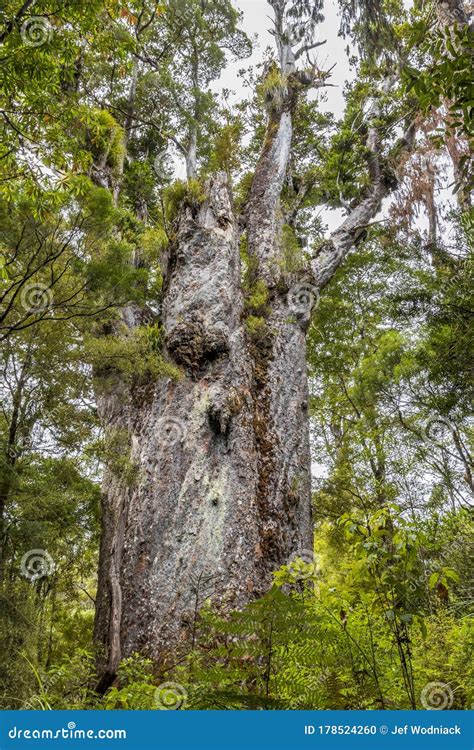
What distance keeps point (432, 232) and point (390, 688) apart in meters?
9.97

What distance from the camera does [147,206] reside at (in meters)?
11.3

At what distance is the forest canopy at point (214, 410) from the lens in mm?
2545

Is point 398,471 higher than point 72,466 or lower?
higher

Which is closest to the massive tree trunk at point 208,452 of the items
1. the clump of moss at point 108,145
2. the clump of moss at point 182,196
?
the clump of moss at point 182,196

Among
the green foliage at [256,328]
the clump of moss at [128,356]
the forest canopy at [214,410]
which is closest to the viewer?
the forest canopy at [214,410]

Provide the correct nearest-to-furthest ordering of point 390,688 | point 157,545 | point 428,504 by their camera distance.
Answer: point 390,688 → point 157,545 → point 428,504

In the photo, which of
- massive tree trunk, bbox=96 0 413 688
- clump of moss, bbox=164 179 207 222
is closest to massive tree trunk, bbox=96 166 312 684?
massive tree trunk, bbox=96 0 413 688

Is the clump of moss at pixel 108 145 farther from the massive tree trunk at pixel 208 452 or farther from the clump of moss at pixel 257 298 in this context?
the clump of moss at pixel 257 298

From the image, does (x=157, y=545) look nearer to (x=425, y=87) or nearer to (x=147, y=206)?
(x=425, y=87)

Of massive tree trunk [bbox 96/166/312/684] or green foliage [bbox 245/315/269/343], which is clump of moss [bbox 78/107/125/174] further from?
green foliage [bbox 245/315/269/343]

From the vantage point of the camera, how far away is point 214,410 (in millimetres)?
5688

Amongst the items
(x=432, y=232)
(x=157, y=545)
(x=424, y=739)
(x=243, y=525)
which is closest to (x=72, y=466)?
(x=157, y=545)

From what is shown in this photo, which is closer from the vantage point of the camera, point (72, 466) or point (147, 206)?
point (72, 466)

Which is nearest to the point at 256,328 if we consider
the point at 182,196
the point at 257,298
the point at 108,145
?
the point at 257,298
